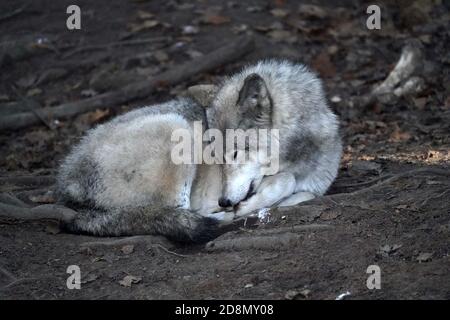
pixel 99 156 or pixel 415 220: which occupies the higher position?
pixel 99 156

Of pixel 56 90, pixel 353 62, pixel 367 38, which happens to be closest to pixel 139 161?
pixel 56 90

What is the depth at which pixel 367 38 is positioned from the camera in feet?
34.4

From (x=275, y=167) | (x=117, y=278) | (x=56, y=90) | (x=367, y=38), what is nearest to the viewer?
(x=117, y=278)

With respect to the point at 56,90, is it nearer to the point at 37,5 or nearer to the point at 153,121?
the point at 37,5

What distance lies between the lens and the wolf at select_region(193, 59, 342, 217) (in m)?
5.86

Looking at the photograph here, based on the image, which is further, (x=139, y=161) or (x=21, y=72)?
(x=21, y=72)

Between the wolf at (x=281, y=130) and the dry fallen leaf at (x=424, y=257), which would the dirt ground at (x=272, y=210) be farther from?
the wolf at (x=281, y=130)

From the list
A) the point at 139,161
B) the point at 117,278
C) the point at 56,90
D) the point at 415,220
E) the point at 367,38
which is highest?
the point at 367,38

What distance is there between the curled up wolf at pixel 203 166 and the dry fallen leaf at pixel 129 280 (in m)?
0.66

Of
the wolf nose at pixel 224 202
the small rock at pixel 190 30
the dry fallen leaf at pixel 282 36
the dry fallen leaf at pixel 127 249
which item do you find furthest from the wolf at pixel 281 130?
the small rock at pixel 190 30

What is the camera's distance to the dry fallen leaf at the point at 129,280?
464 cm

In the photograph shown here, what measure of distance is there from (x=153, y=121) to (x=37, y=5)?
6.05m

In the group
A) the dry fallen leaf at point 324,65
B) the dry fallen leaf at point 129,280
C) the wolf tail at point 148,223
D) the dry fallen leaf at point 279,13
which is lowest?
the dry fallen leaf at point 129,280

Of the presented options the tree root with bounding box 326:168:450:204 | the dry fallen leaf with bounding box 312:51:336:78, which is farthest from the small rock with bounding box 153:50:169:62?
the tree root with bounding box 326:168:450:204
